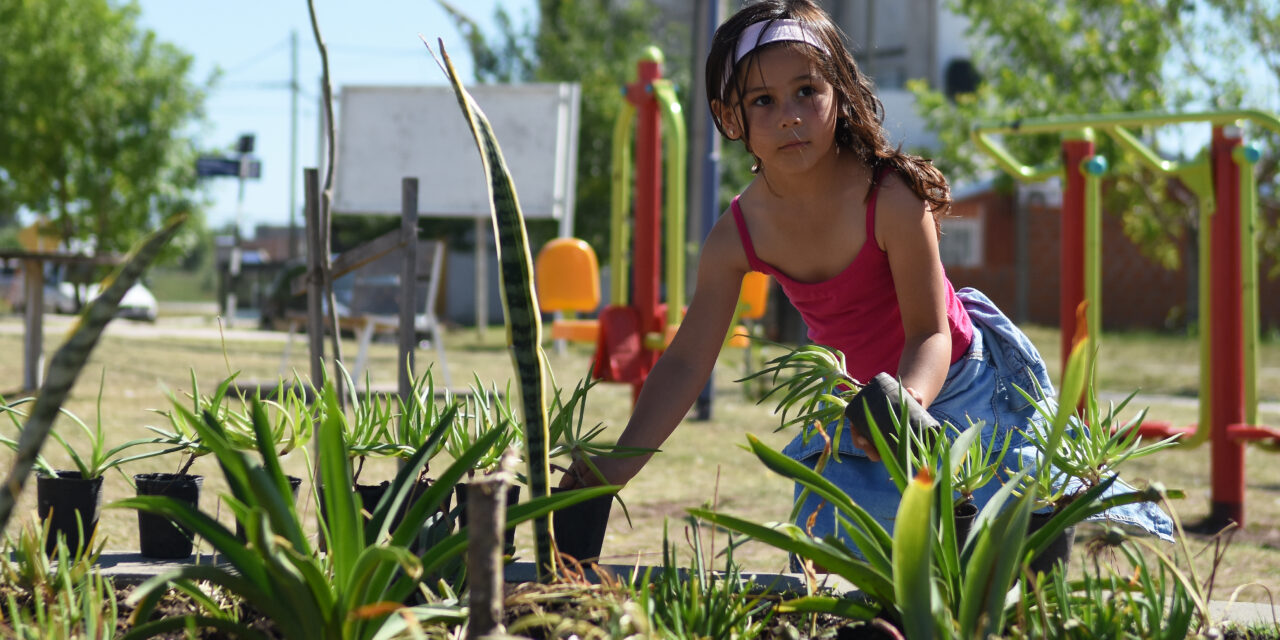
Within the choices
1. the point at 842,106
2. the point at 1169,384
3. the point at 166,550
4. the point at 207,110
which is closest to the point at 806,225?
the point at 842,106

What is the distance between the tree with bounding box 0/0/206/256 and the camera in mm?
16391

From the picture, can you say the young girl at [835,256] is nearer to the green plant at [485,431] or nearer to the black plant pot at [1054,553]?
the green plant at [485,431]

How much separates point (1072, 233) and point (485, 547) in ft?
12.6

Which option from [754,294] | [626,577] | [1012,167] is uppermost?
[1012,167]

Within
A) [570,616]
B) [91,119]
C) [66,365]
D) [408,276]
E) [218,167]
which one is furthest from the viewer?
[218,167]

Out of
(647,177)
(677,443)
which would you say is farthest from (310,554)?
(647,177)

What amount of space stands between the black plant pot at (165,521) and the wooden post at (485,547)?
2.83ft

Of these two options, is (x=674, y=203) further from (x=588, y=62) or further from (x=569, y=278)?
(x=588, y=62)

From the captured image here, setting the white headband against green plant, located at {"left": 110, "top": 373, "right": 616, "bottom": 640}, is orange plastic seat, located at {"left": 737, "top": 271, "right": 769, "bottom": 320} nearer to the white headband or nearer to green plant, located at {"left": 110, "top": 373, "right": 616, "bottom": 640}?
the white headband

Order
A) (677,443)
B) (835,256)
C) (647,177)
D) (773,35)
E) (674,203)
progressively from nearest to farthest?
(773,35)
(835,256)
(677,443)
(674,203)
(647,177)

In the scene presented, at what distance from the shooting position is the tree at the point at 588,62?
2030 cm

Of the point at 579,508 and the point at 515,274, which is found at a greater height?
the point at 515,274

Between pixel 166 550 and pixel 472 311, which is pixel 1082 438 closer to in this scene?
pixel 166 550

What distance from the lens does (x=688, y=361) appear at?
175cm
